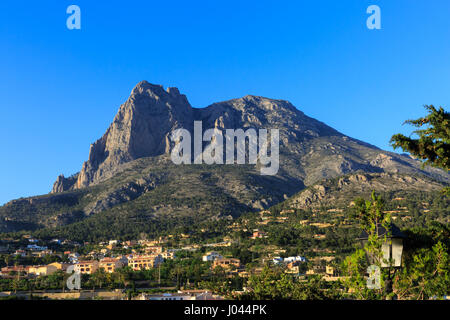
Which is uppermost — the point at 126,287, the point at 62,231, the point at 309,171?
the point at 309,171

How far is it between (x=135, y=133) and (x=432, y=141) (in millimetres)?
166576

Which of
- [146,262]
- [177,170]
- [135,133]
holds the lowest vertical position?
[146,262]

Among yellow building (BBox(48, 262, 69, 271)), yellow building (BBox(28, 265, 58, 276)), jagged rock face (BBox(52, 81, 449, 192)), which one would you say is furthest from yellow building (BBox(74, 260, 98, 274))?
jagged rock face (BBox(52, 81, 449, 192))

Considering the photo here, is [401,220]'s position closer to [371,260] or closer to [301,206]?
[301,206]

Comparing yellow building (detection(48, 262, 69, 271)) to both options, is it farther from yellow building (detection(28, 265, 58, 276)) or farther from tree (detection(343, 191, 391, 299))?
tree (detection(343, 191, 391, 299))

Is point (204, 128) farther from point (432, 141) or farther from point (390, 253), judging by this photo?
point (390, 253)

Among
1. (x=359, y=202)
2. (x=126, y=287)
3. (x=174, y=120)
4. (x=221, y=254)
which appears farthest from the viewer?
(x=174, y=120)

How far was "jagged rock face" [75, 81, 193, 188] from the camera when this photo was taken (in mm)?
169625

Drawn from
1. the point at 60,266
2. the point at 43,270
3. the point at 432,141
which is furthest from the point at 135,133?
the point at 432,141

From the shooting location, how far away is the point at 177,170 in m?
142

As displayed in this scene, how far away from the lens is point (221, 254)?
79.1 m

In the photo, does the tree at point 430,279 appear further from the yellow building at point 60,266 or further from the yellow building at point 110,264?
the yellow building at point 60,266
